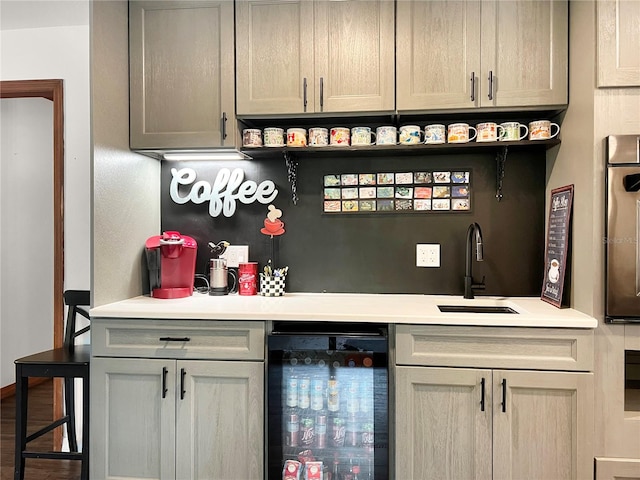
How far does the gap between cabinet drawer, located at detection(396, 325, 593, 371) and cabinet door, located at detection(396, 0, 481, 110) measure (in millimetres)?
1041

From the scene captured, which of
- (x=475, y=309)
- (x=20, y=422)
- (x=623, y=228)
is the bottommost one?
(x=20, y=422)

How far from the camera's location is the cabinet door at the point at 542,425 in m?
1.73

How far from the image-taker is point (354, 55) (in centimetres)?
209

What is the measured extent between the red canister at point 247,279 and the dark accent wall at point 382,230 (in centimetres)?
12

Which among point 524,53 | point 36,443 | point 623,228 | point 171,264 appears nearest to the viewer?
point 623,228

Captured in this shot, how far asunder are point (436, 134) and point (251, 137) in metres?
0.92

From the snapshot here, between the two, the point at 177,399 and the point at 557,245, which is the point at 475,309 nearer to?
the point at 557,245

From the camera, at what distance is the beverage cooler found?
182 centimetres

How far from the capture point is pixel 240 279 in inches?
94.1

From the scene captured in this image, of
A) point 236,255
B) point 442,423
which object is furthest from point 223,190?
point 442,423

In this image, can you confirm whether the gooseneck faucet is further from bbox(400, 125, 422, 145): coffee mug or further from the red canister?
the red canister

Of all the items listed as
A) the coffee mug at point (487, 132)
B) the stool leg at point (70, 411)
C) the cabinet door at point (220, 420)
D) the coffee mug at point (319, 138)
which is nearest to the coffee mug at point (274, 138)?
the coffee mug at point (319, 138)

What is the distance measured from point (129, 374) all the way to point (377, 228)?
1.43 metres

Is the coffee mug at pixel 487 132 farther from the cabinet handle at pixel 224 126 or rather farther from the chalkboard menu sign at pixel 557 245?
the cabinet handle at pixel 224 126
